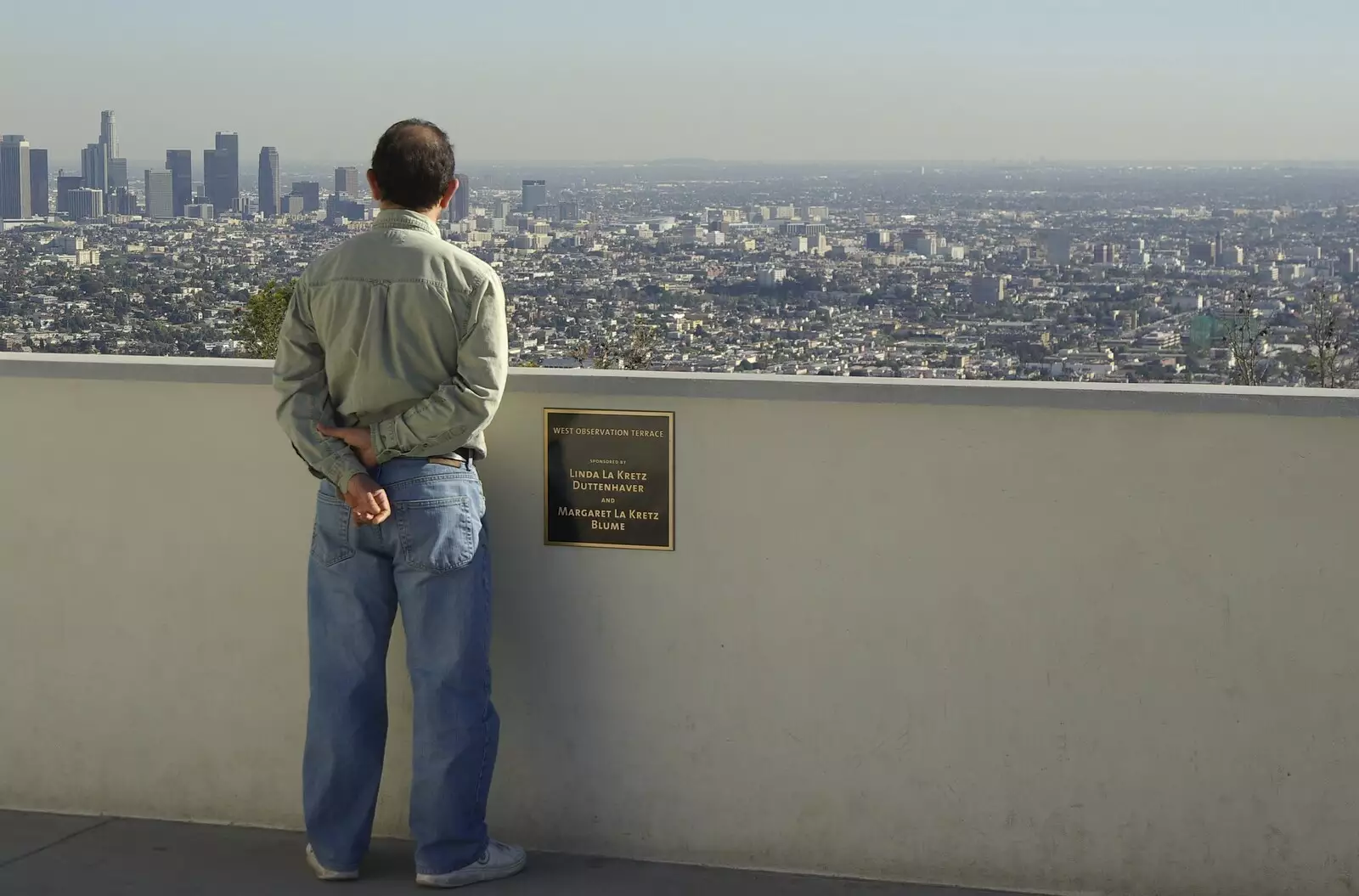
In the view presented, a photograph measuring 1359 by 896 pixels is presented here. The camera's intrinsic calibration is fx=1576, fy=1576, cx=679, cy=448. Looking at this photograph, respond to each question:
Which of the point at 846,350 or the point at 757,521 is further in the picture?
the point at 846,350

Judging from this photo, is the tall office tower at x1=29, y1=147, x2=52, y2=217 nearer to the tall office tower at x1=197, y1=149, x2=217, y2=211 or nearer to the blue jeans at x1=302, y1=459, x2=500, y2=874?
the tall office tower at x1=197, y1=149, x2=217, y2=211

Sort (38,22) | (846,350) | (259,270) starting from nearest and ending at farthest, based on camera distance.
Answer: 1. (846,350)
2. (259,270)
3. (38,22)

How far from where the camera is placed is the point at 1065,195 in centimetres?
2452

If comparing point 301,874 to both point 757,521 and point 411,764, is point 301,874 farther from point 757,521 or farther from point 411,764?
point 757,521

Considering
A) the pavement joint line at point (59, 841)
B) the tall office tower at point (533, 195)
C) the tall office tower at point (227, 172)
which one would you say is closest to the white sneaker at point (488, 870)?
the pavement joint line at point (59, 841)

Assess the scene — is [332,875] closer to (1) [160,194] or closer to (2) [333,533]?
(2) [333,533]

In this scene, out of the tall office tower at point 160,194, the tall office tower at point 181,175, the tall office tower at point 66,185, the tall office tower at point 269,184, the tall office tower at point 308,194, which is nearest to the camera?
the tall office tower at point 308,194

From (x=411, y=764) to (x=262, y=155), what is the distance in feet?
59.0

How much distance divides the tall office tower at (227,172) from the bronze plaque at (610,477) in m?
15.9

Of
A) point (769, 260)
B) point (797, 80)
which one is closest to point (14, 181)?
point (769, 260)

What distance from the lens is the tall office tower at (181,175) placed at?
21266 mm

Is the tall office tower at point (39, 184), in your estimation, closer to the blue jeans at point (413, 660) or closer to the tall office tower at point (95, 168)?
the tall office tower at point (95, 168)

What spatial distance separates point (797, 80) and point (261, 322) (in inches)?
1227

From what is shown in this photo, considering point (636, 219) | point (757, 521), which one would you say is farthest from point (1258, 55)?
point (757, 521)
